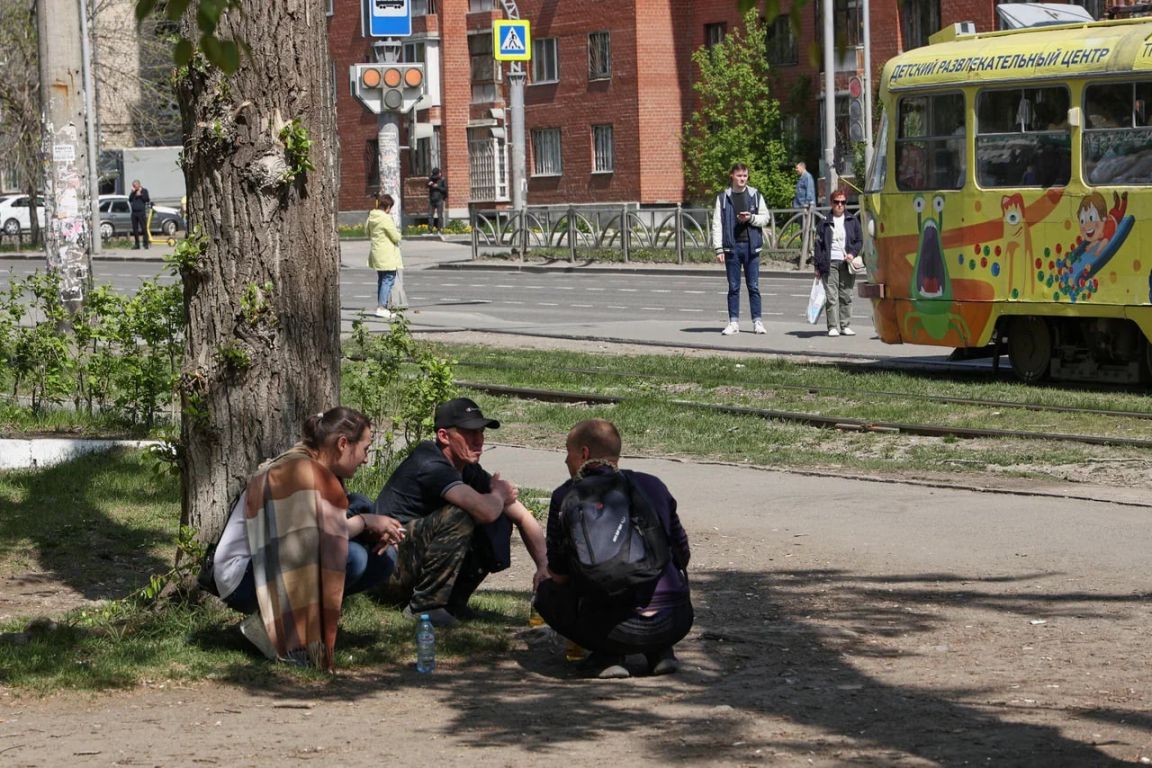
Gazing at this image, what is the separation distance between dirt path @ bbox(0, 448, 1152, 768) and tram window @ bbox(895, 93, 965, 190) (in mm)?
8014

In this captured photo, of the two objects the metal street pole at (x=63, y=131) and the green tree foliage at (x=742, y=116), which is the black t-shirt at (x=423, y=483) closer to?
the metal street pole at (x=63, y=131)

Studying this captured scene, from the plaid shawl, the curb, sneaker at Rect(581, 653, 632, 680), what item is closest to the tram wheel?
sneaker at Rect(581, 653, 632, 680)

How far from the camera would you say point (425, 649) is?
22.2 ft

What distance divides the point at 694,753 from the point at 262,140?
124 inches

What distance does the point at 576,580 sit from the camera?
655cm

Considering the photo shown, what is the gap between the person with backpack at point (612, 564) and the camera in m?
6.44

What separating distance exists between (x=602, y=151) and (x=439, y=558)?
160 ft

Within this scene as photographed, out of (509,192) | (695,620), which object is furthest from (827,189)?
(695,620)

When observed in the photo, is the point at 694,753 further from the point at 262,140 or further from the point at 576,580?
the point at 262,140

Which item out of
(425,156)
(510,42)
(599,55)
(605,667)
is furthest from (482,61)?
(605,667)

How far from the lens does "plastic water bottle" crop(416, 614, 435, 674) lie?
22.2 ft

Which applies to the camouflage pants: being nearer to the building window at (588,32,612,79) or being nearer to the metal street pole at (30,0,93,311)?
the metal street pole at (30,0,93,311)

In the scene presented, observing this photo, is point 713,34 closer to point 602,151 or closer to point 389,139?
point 602,151

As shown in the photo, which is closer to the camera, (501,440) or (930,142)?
(501,440)
